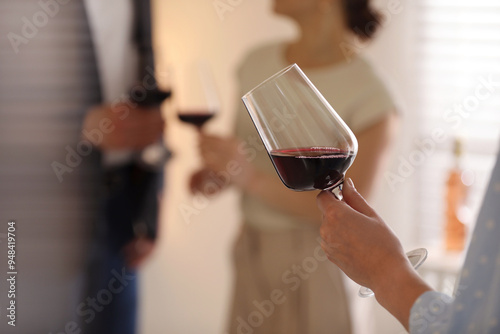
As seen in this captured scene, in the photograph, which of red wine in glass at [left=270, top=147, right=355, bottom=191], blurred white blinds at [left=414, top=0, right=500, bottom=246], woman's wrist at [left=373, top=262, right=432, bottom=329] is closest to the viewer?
woman's wrist at [left=373, top=262, right=432, bottom=329]

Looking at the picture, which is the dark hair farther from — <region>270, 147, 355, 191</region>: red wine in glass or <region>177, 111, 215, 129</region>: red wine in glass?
<region>270, 147, 355, 191</region>: red wine in glass

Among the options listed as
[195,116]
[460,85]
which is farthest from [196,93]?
[460,85]

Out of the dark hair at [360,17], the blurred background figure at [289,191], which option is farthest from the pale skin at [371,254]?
the dark hair at [360,17]

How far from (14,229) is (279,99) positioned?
1081mm

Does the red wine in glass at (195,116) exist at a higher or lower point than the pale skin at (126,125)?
higher

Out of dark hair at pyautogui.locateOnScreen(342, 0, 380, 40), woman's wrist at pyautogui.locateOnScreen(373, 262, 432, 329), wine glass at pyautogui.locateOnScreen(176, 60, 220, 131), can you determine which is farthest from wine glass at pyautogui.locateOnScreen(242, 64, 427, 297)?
dark hair at pyautogui.locateOnScreen(342, 0, 380, 40)

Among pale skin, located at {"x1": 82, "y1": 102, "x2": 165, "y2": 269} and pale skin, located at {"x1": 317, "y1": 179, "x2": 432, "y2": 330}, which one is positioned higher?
pale skin, located at {"x1": 317, "y1": 179, "x2": 432, "y2": 330}

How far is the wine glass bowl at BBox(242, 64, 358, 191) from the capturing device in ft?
2.01

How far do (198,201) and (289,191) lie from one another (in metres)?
0.29

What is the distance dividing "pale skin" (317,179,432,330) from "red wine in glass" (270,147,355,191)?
42 millimetres

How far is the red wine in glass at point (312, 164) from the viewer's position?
610 millimetres

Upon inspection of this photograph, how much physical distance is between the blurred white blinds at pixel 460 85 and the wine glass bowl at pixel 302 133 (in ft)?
2.94

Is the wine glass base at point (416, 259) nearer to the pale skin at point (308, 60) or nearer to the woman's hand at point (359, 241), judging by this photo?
the woman's hand at point (359, 241)

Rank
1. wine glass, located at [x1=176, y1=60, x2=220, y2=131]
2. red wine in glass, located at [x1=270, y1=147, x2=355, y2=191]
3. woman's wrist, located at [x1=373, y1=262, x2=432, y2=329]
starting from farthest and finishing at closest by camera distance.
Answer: wine glass, located at [x1=176, y1=60, x2=220, y2=131]
red wine in glass, located at [x1=270, y1=147, x2=355, y2=191]
woman's wrist, located at [x1=373, y1=262, x2=432, y2=329]
